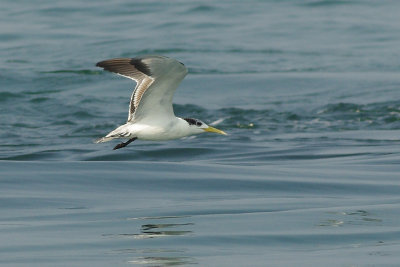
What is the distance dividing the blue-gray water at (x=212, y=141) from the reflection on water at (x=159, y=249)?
3cm

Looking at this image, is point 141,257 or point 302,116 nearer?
point 141,257

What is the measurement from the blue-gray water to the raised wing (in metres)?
1.52

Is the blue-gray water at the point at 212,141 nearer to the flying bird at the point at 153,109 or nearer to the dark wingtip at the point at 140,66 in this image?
the flying bird at the point at 153,109

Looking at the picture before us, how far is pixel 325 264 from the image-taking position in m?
11.1

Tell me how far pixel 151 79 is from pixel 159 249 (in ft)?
9.65

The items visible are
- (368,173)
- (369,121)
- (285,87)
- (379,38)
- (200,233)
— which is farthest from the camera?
(379,38)

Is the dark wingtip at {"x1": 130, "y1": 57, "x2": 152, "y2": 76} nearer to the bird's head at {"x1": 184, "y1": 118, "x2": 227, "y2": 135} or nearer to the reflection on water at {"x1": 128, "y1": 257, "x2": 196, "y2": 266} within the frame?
the bird's head at {"x1": 184, "y1": 118, "x2": 227, "y2": 135}

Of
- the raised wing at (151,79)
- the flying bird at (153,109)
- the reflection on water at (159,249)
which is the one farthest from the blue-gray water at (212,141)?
the raised wing at (151,79)

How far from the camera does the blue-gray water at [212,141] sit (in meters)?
12.3

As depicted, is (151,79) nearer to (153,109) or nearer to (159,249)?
(153,109)

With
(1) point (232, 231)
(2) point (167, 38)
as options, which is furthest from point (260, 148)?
(2) point (167, 38)

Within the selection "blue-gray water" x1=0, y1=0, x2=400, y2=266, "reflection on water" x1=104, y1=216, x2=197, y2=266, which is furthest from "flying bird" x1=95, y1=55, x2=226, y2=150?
"reflection on water" x1=104, y1=216, x2=197, y2=266

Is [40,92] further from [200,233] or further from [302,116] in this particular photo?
[200,233]

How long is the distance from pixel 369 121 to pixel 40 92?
394 inches
